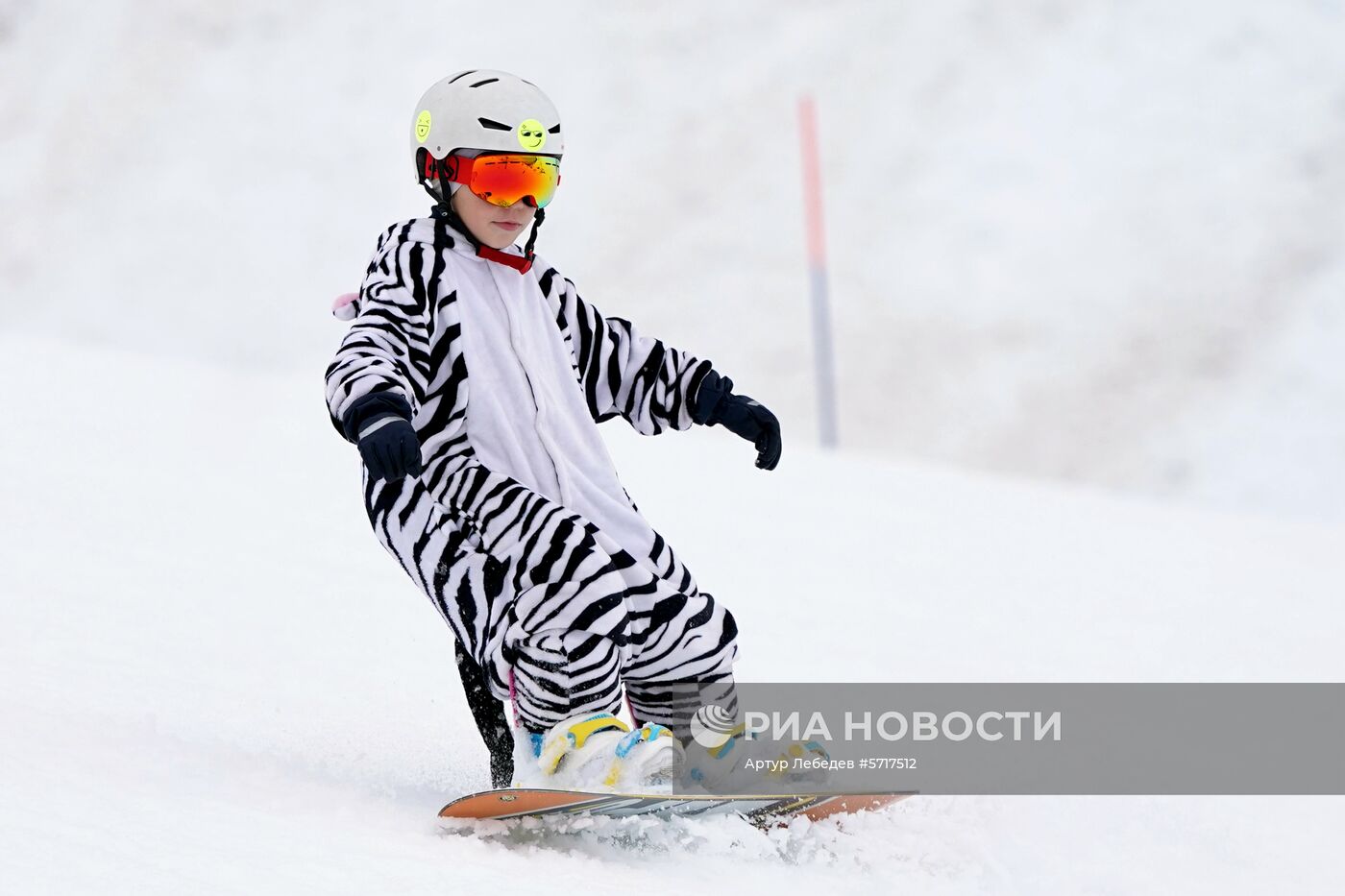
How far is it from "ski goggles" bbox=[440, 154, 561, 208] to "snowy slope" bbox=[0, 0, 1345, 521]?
8.57m

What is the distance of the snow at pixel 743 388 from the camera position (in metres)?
2.77

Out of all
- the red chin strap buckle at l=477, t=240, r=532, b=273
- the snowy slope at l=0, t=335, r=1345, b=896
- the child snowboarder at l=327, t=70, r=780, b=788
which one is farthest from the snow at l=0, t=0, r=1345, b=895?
the red chin strap buckle at l=477, t=240, r=532, b=273

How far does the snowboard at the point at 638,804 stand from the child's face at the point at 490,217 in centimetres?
91

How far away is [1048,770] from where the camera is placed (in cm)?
353

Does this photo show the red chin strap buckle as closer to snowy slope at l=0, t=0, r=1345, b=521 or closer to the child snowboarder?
the child snowboarder

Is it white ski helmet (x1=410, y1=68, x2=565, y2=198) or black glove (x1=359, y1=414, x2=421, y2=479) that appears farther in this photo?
white ski helmet (x1=410, y1=68, x2=565, y2=198)

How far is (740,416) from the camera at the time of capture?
2.93 meters

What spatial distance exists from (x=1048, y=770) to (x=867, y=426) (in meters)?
8.07

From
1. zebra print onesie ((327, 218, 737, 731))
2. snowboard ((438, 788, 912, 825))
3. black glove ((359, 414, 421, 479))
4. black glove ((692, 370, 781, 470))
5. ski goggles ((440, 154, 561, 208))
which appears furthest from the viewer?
black glove ((692, 370, 781, 470))

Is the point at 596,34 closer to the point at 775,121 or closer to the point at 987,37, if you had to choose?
the point at 775,121

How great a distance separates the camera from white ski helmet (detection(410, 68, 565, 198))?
2.68 meters

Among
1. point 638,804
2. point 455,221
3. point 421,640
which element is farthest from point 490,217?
point 421,640

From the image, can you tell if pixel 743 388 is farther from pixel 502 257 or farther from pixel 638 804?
pixel 638 804

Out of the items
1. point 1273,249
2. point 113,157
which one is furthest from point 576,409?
point 113,157
